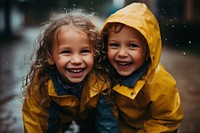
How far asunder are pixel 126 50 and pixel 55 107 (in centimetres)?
83

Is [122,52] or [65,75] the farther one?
[65,75]

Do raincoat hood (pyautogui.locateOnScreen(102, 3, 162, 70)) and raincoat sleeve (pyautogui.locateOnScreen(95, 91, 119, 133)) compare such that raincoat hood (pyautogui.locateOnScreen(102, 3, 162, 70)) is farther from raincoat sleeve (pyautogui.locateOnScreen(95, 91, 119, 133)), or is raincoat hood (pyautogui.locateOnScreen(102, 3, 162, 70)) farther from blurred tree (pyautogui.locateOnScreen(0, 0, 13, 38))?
blurred tree (pyautogui.locateOnScreen(0, 0, 13, 38))

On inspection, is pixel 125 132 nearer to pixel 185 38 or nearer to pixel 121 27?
pixel 121 27

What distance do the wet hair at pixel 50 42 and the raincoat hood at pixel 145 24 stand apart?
0.47 ft

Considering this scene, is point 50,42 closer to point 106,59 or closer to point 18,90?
point 106,59

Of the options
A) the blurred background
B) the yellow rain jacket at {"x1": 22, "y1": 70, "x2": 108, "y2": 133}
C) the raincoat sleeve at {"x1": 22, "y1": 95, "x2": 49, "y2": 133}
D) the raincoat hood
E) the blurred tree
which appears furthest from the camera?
the blurred tree

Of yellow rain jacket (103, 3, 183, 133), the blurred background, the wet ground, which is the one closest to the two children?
yellow rain jacket (103, 3, 183, 133)

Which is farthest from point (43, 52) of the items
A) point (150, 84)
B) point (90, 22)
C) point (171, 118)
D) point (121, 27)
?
point (171, 118)

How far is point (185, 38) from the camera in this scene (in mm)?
14781

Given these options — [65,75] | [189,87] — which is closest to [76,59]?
[65,75]

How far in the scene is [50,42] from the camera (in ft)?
10.1

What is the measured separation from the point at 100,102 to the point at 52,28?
682 mm

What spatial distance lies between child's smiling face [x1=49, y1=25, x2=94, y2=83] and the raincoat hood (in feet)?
0.73

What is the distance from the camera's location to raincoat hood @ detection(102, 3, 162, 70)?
2832 mm
